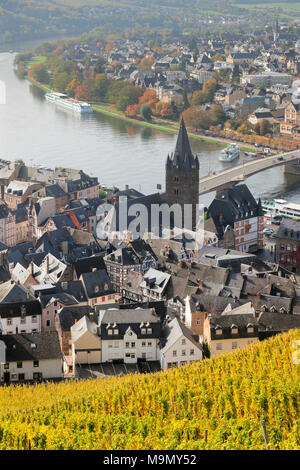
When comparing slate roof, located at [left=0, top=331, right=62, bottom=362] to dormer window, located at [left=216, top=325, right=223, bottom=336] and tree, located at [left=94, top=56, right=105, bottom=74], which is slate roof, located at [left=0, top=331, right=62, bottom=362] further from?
tree, located at [left=94, top=56, right=105, bottom=74]

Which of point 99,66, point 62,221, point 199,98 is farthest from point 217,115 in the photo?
Answer: point 62,221

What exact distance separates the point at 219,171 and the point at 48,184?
569 inches

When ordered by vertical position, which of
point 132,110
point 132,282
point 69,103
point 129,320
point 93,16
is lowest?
point 69,103

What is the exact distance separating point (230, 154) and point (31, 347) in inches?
1604

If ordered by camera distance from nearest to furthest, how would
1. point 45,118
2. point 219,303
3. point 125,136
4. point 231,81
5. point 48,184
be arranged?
point 219,303 → point 48,184 → point 125,136 → point 45,118 → point 231,81

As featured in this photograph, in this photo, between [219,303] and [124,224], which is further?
[124,224]

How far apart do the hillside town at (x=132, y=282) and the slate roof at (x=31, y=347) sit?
Result: 0.03 metres

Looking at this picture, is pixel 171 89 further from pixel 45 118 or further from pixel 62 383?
pixel 62 383

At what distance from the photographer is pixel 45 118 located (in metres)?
83.4

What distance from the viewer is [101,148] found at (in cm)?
6969

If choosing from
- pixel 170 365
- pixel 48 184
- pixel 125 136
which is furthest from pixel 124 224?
pixel 125 136

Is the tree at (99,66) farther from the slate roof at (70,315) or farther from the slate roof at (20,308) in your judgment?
the slate roof at (70,315)

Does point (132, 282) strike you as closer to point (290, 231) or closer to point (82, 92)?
point (290, 231)

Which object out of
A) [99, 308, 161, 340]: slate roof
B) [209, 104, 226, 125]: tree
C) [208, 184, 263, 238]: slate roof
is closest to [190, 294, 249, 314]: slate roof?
[99, 308, 161, 340]: slate roof
